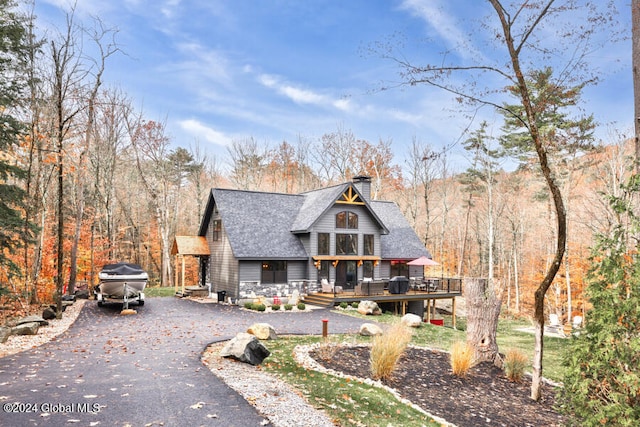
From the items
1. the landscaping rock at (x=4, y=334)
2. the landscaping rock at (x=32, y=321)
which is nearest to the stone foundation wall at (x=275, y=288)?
the landscaping rock at (x=32, y=321)

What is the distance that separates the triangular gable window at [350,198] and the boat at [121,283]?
1189 cm

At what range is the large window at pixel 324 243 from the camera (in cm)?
2370

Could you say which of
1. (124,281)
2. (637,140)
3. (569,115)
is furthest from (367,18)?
(569,115)

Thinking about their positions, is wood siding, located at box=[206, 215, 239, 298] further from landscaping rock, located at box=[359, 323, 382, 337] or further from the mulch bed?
the mulch bed

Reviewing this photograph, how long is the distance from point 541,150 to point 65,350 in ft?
40.0

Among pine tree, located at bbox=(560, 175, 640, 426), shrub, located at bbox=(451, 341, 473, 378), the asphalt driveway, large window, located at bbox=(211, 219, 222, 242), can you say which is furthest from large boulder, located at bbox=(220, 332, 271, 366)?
large window, located at bbox=(211, 219, 222, 242)

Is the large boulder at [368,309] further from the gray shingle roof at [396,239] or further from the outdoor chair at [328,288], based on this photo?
the gray shingle roof at [396,239]

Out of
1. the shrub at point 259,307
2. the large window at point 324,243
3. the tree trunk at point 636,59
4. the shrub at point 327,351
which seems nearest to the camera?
the tree trunk at point 636,59

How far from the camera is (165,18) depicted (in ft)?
60.6

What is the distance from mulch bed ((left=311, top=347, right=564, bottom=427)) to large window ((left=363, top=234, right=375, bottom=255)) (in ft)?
46.9

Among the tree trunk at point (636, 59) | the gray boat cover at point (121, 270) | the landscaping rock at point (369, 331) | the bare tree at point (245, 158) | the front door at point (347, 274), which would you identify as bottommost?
the landscaping rock at point (369, 331)

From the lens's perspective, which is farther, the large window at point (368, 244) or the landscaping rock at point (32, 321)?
the large window at point (368, 244)

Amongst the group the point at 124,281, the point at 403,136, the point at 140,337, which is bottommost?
the point at 140,337

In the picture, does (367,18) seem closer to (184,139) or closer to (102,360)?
(102,360)
